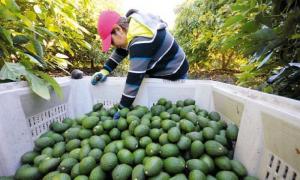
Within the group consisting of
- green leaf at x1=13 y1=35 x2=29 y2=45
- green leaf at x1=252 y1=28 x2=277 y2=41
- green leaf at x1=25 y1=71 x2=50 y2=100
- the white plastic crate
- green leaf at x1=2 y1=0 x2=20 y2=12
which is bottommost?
the white plastic crate

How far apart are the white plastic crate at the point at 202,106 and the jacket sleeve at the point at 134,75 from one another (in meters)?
0.12

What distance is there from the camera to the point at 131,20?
1.73 meters

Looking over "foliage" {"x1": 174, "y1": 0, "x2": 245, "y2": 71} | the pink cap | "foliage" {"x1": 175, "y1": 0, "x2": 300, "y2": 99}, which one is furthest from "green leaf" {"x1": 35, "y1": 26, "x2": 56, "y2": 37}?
"foliage" {"x1": 174, "y1": 0, "x2": 245, "y2": 71}

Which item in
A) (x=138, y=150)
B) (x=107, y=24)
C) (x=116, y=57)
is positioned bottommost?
(x=138, y=150)

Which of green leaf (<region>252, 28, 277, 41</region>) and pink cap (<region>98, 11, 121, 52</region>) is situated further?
pink cap (<region>98, 11, 121, 52</region>)

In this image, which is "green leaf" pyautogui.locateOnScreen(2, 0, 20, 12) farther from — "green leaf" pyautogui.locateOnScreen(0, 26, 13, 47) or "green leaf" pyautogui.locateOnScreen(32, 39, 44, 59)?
"green leaf" pyautogui.locateOnScreen(32, 39, 44, 59)

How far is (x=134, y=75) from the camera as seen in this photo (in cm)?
160

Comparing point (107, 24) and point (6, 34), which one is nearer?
point (6, 34)

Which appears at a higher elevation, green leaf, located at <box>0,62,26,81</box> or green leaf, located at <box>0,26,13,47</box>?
green leaf, located at <box>0,26,13,47</box>

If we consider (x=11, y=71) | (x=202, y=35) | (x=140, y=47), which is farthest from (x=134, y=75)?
(x=202, y=35)

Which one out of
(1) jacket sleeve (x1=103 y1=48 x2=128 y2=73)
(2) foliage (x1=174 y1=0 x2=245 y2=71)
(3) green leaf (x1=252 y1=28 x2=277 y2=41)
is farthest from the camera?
(2) foliage (x1=174 y1=0 x2=245 y2=71)

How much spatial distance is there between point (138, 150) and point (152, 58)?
→ 766mm

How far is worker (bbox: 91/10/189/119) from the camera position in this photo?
1.62 m

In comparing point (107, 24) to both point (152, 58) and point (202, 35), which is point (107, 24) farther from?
point (202, 35)
